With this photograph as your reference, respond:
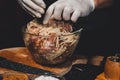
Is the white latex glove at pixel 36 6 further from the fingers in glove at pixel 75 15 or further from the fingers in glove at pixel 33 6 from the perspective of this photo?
the fingers in glove at pixel 75 15

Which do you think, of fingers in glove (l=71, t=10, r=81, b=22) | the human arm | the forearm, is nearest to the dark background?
the forearm

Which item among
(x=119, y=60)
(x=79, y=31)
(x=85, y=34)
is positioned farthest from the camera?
(x=85, y=34)

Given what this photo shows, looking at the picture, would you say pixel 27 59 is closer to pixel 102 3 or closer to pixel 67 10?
pixel 67 10

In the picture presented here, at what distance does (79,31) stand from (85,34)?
564 mm

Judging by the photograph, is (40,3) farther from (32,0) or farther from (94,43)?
(94,43)

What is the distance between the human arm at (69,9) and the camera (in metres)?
1.39

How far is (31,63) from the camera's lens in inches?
54.1

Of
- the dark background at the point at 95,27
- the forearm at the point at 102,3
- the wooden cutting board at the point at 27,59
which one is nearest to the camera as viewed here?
the wooden cutting board at the point at 27,59

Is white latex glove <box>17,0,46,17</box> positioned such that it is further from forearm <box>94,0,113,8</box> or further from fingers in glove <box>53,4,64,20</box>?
forearm <box>94,0,113,8</box>

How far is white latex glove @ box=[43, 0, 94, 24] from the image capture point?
138cm

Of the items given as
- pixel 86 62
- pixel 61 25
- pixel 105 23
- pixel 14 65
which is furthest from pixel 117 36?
pixel 14 65

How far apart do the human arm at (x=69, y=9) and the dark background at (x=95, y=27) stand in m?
0.32

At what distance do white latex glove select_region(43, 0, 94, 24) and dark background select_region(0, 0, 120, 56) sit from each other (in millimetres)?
336

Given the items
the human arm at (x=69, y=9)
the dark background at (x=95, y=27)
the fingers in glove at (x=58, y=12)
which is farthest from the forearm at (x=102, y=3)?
the fingers in glove at (x=58, y=12)
